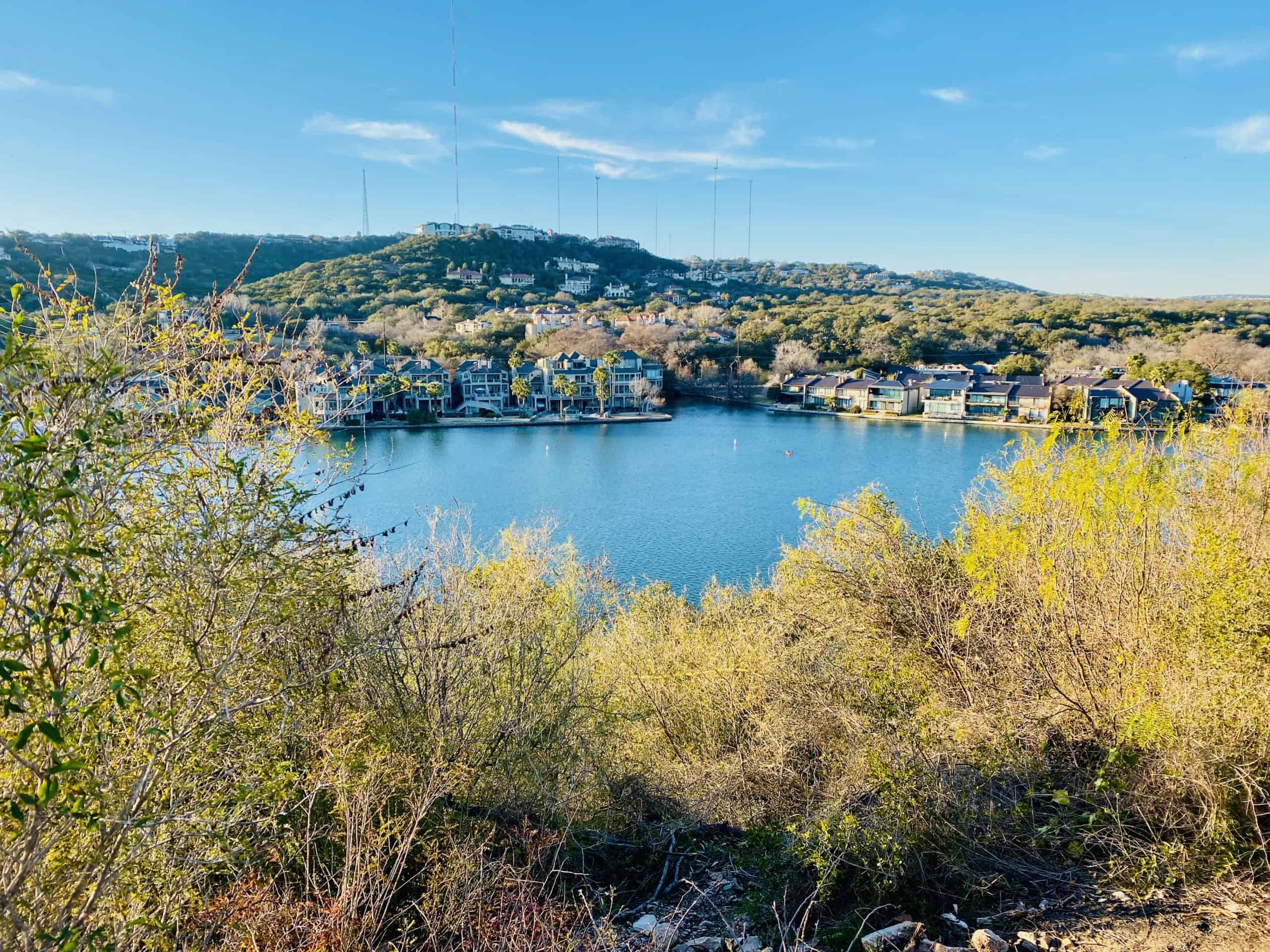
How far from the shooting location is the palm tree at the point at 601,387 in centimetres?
4150

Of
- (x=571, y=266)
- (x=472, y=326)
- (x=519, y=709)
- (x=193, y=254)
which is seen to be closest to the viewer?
(x=519, y=709)

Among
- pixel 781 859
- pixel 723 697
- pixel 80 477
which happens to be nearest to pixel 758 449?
pixel 723 697

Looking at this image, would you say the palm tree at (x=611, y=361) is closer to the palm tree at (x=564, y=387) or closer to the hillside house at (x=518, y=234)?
the palm tree at (x=564, y=387)

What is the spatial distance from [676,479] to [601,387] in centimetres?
1722

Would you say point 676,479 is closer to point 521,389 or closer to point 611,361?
point 521,389

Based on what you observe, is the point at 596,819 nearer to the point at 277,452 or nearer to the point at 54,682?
the point at 277,452

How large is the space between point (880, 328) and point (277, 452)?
184 ft

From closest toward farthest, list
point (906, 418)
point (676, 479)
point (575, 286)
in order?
point (676, 479)
point (906, 418)
point (575, 286)

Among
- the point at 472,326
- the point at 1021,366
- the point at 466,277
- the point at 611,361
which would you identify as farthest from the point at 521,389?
the point at 466,277

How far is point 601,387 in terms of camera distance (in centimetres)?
Result: 4156

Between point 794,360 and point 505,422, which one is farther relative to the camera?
point 794,360

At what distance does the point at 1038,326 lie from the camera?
53.4 m

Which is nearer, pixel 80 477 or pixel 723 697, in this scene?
pixel 80 477

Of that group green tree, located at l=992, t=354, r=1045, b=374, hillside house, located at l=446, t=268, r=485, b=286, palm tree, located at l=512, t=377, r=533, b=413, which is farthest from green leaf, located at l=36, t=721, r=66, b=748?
hillside house, located at l=446, t=268, r=485, b=286
